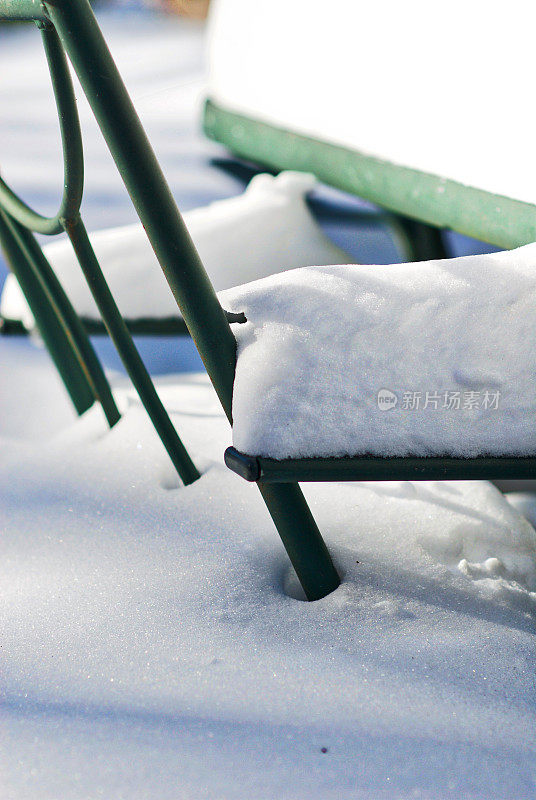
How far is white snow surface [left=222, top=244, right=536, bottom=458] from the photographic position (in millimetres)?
715

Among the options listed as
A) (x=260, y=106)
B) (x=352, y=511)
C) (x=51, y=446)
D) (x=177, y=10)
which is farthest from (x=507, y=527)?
(x=177, y=10)

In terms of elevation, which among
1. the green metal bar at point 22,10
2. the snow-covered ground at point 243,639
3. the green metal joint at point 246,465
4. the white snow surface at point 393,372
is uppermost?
the green metal bar at point 22,10

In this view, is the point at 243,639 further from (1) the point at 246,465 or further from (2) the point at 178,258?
(2) the point at 178,258

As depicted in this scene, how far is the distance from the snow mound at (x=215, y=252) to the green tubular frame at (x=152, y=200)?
83cm

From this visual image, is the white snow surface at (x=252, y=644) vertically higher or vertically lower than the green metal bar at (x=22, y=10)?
lower

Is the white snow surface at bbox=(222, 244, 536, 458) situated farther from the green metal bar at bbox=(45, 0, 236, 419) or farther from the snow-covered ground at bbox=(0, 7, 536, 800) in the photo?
the snow-covered ground at bbox=(0, 7, 536, 800)

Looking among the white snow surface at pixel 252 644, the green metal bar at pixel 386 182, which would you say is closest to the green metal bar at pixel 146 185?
the white snow surface at pixel 252 644

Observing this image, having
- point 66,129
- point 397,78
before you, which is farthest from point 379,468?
point 397,78

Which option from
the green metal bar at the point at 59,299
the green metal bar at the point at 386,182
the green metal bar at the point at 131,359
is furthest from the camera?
the green metal bar at the point at 386,182

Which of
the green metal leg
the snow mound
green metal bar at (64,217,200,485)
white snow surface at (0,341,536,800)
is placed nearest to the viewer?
white snow surface at (0,341,536,800)

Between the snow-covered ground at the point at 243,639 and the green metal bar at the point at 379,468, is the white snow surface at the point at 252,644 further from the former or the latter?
the green metal bar at the point at 379,468

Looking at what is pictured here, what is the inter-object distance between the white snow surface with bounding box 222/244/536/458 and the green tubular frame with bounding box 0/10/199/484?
324 mm

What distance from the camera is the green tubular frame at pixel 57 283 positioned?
35.3 inches

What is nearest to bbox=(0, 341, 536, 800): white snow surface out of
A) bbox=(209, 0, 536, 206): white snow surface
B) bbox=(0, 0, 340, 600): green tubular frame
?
bbox=(0, 0, 340, 600): green tubular frame
